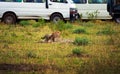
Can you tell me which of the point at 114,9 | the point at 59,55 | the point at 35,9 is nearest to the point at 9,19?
the point at 35,9

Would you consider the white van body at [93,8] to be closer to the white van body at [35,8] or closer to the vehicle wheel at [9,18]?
the white van body at [35,8]

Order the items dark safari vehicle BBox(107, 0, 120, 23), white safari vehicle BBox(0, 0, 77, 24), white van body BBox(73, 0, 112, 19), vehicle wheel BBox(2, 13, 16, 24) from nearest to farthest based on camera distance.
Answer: white safari vehicle BBox(0, 0, 77, 24), vehicle wheel BBox(2, 13, 16, 24), dark safari vehicle BBox(107, 0, 120, 23), white van body BBox(73, 0, 112, 19)

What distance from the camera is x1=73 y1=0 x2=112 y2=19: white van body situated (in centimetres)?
3025

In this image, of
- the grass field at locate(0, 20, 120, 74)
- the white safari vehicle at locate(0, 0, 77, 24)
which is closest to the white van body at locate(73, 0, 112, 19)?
the white safari vehicle at locate(0, 0, 77, 24)

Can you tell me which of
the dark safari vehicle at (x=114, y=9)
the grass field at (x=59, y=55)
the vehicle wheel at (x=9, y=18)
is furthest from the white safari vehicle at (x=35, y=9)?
the grass field at (x=59, y=55)

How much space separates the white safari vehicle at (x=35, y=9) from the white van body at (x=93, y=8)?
6.19 ft

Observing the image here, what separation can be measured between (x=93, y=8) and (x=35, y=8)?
403 cm

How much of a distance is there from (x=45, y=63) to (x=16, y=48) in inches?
138

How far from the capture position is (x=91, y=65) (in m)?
12.1

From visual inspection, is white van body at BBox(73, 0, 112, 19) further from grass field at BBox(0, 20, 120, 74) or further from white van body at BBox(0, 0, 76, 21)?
grass field at BBox(0, 20, 120, 74)

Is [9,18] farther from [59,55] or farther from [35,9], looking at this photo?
[59,55]

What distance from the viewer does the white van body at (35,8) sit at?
1101 inches

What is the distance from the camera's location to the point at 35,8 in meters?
28.1

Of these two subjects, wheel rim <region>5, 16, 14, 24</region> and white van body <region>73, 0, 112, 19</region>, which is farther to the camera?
white van body <region>73, 0, 112, 19</region>
